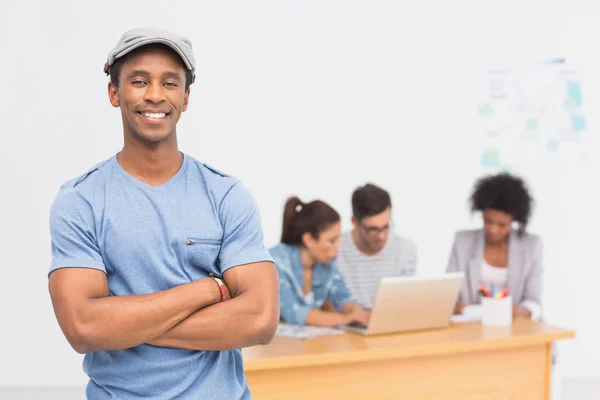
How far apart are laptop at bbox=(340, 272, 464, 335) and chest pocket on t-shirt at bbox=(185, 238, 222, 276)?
175 cm

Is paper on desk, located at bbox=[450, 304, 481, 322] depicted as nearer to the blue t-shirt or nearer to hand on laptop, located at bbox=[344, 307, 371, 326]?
hand on laptop, located at bbox=[344, 307, 371, 326]

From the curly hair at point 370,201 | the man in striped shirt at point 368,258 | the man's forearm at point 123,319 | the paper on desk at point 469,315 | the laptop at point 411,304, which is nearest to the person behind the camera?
the man's forearm at point 123,319

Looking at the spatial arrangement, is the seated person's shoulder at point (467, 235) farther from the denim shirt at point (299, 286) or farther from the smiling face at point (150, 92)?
the smiling face at point (150, 92)

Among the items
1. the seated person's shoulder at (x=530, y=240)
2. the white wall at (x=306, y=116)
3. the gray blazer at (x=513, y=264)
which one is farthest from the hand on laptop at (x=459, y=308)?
the white wall at (x=306, y=116)

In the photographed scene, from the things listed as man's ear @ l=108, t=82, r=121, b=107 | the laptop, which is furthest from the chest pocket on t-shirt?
the laptop

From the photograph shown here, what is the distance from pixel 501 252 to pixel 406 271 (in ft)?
1.71

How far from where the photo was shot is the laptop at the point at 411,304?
337 cm

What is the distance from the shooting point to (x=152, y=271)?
154 cm

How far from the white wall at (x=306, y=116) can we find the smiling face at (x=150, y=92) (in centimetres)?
391

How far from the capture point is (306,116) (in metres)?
5.70

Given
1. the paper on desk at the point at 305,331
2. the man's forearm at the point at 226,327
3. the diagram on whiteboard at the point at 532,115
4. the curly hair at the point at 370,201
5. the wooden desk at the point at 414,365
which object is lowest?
the wooden desk at the point at 414,365

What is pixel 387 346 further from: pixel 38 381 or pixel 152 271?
pixel 38 381

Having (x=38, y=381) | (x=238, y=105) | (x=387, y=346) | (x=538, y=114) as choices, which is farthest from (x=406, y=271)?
(x=38, y=381)

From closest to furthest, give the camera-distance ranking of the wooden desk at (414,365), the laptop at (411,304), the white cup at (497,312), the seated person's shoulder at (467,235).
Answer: the wooden desk at (414,365) → the laptop at (411,304) → the white cup at (497,312) → the seated person's shoulder at (467,235)
